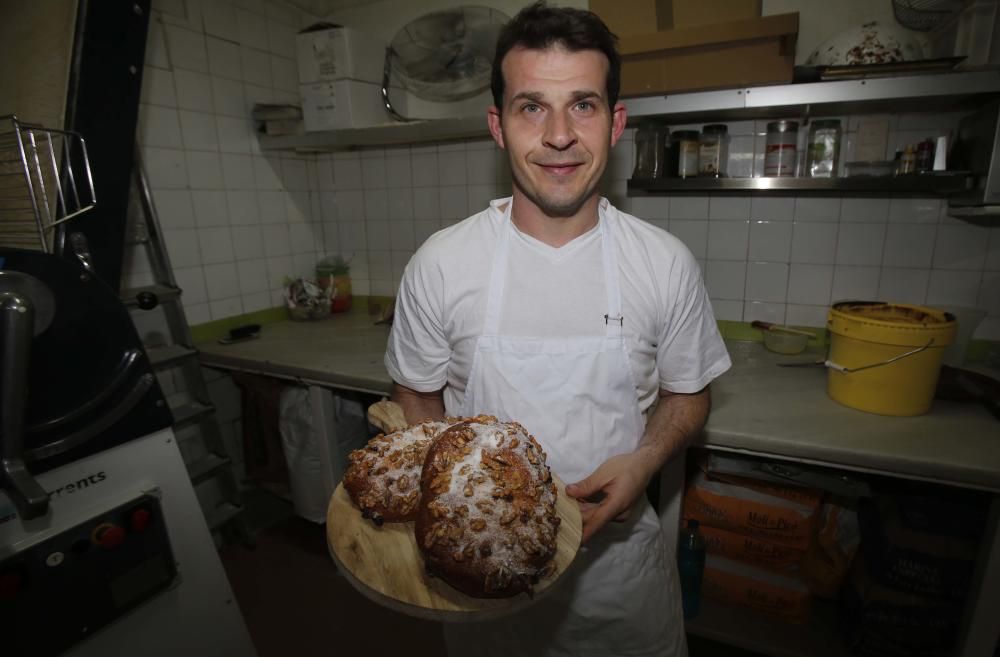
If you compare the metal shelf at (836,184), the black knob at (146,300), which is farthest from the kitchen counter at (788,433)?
the metal shelf at (836,184)

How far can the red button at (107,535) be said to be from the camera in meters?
1.03

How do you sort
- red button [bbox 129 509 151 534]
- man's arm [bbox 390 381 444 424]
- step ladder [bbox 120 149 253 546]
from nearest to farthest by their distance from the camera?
red button [bbox 129 509 151 534], man's arm [bbox 390 381 444 424], step ladder [bbox 120 149 253 546]

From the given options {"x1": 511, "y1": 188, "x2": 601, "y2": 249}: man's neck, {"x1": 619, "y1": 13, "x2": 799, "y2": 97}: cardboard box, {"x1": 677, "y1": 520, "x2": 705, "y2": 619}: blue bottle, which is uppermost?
{"x1": 619, "y1": 13, "x2": 799, "y2": 97}: cardboard box

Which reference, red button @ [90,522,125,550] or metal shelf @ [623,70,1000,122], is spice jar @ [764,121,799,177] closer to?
metal shelf @ [623,70,1000,122]

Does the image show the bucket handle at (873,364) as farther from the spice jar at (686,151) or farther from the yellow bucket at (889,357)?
the spice jar at (686,151)

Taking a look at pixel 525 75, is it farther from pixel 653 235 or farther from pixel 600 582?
pixel 600 582

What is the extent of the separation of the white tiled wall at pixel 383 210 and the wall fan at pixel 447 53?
0.26 m

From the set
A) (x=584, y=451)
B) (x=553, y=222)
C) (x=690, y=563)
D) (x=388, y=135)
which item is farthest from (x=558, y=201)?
(x=388, y=135)

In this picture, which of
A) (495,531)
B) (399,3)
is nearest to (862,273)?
(495,531)

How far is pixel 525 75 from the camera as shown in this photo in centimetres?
99

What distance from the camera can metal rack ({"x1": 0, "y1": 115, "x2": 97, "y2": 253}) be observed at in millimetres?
1184

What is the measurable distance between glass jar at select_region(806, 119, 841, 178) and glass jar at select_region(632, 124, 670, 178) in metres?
0.47

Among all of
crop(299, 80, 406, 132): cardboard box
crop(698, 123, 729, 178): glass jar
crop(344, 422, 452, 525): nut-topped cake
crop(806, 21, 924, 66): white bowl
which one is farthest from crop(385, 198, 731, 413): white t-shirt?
crop(299, 80, 406, 132): cardboard box

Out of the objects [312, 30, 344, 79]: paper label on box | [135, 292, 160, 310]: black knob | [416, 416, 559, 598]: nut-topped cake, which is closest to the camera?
[416, 416, 559, 598]: nut-topped cake
